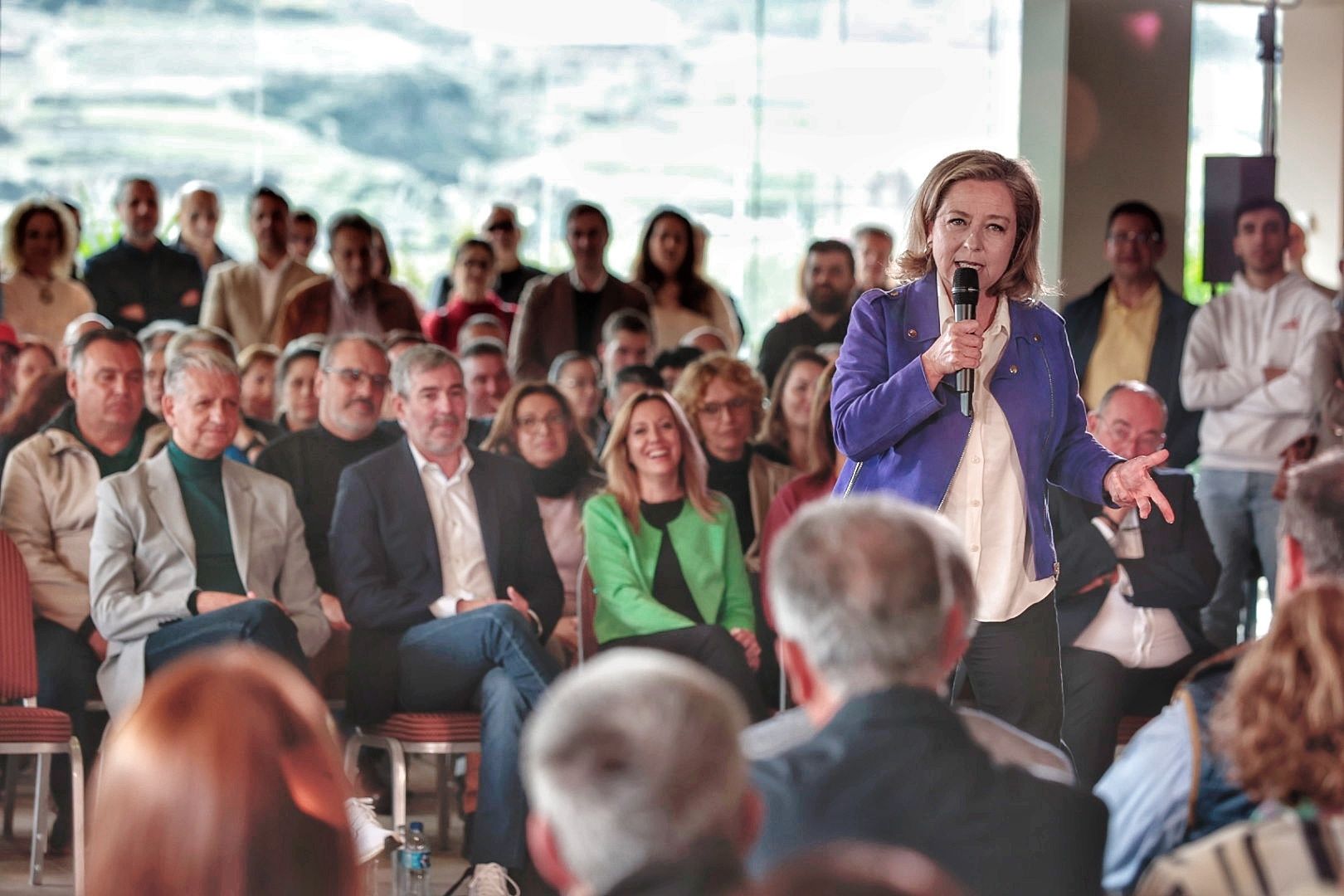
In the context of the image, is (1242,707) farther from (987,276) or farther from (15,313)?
(15,313)

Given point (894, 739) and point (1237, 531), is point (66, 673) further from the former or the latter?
point (1237, 531)

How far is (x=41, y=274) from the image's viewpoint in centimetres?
656

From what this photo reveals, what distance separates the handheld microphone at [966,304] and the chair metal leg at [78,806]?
2156 mm

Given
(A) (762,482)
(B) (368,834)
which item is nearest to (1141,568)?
(A) (762,482)

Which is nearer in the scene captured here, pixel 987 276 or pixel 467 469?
pixel 987 276

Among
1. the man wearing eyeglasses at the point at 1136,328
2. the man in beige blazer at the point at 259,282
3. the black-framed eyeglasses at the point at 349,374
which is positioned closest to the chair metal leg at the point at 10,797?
the black-framed eyeglasses at the point at 349,374

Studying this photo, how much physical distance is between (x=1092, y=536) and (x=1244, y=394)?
59.2 inches

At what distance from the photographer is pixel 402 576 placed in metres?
4.32

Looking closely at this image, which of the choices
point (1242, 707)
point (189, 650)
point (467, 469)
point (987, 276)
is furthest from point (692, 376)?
point (1242, 707)

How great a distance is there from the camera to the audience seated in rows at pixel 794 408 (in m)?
5.38

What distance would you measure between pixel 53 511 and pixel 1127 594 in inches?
110

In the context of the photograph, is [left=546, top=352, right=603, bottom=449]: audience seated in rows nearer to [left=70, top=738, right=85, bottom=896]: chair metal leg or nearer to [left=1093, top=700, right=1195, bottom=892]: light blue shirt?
[left=70, top=738, right=85, bottom=896]: chair metal leg

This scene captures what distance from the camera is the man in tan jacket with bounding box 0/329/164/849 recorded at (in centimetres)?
421

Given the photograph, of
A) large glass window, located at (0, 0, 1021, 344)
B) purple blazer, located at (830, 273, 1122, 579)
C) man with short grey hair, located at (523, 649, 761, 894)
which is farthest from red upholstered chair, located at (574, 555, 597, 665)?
large glass window, located at (0, 0, 1021, 344)
